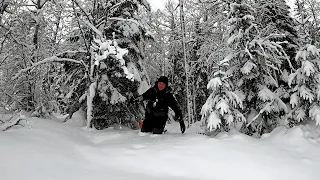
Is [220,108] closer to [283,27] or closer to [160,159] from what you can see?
[160,159]

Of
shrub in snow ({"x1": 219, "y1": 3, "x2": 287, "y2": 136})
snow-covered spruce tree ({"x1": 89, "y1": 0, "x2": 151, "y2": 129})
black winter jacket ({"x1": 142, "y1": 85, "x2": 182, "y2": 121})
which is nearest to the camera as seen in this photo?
black winter jacket ({"x1": 142, "y1": 85, "x2": 182, "y2": 121})

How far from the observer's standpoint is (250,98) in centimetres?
972

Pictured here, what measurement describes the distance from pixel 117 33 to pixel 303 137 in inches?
314

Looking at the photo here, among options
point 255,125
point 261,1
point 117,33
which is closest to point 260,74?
point 255,125

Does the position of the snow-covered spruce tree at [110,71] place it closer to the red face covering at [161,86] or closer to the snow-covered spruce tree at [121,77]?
the snow-covered spruce tree at [121,77]

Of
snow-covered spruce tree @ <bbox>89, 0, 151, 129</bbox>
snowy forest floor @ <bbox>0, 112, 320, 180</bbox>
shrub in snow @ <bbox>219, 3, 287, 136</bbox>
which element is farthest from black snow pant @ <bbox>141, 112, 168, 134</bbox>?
shrub in snow @ <bbox>219, 3, 287, 136</bbox>

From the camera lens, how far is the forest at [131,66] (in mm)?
6973

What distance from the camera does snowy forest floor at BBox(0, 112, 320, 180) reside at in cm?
375

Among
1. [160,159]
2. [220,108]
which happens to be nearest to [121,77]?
[220,108]

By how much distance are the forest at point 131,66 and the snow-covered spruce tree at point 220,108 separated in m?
0.02

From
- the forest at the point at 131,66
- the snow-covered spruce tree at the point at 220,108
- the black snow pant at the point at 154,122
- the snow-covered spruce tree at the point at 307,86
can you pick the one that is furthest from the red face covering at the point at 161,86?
the snow-covered spruce tree at the point at 307,86

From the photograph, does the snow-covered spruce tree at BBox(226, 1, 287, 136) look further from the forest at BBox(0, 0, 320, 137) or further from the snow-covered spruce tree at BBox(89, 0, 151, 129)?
the snow-covered spruce tree at BBox(89, 0, 151, 129)

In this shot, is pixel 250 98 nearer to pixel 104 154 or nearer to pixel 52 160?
pixel 104 154

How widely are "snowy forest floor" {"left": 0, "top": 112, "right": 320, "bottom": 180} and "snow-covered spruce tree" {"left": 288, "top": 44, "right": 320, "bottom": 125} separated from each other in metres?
1.30
